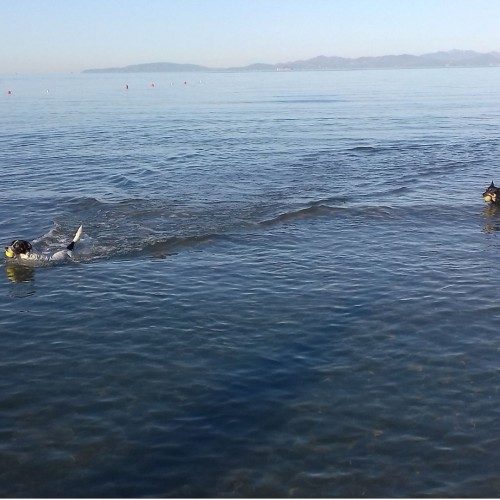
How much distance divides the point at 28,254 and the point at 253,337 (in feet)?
29.1

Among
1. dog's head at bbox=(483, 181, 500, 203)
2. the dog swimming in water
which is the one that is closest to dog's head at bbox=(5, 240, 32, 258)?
the dog swimming in water

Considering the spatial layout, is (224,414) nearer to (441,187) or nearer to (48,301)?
(48,301)

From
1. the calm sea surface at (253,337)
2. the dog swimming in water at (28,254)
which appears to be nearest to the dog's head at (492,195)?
the calm sea surface at (253,337)

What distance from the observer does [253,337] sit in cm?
1342

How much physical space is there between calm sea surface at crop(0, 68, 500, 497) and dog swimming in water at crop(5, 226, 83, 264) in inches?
15.8

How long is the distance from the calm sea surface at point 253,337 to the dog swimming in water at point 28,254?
400mm

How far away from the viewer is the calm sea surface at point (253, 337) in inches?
365

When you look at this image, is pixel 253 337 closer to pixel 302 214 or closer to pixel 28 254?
pixel 28 254

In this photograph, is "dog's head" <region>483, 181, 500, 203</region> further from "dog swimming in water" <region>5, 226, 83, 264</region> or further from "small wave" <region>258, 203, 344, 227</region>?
"dog swimming in water" <region>5, 226, 83, 264</region>

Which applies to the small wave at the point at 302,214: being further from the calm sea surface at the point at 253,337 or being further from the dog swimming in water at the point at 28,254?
the dog swimming in water at the point at 28,254

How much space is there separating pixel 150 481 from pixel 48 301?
829 centimetres

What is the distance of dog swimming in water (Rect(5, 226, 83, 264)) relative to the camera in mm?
18078

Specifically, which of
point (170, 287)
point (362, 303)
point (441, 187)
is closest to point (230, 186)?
point (441, 187)

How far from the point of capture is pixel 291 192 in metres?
27.6
